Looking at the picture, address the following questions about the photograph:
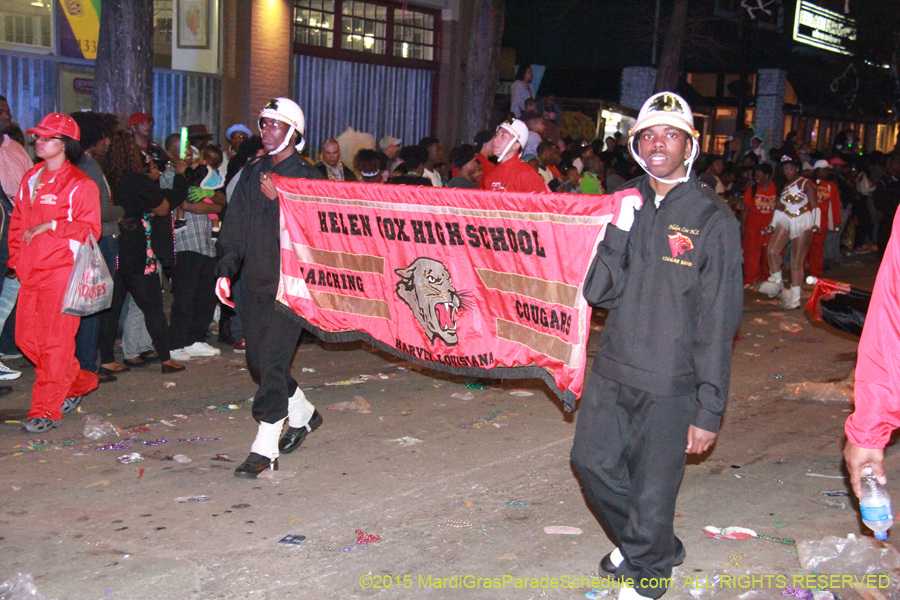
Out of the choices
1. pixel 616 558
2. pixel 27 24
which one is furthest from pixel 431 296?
pixel 27 24

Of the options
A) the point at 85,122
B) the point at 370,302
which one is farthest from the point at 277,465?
the point at 85,122

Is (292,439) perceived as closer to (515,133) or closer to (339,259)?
(339,259)

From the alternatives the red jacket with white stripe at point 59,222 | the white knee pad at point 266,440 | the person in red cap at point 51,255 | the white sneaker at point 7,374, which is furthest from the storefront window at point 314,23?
the white knee pad at point 266,440

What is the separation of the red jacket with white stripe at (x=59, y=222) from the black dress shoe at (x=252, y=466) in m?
2.06

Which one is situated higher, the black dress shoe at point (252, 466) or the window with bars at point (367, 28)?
the window with bars at point (367, 28)

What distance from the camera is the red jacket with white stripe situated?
646 cm

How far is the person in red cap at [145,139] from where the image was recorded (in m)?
9.03

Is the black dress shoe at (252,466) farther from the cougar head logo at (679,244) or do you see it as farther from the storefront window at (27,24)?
the storefront window at (27,24)

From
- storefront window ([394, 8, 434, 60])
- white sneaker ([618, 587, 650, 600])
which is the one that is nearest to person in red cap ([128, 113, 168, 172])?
white sneaker ([618, 587, 650, 600])

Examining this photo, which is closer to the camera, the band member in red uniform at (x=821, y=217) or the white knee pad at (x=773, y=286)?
the white knee pad at (x=773, y=286)

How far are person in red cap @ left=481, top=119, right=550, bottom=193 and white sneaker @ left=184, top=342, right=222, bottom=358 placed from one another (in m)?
3.14

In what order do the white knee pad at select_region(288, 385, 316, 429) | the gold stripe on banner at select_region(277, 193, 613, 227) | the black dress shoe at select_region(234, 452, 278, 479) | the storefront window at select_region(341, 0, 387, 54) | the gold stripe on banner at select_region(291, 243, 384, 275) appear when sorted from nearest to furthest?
1. the gold stripe on banner at select_region(277, 193, 613, 227)
2. the black dress shoe at select_region(234, 452, 278, 479)
3. the gold stripe on banner at select_region(291, 243, 384, 275)
4. the white knee pad at select_region(288, 385, 316, 429)
5. the storefront window at select_region(341, 0, 387, 54)

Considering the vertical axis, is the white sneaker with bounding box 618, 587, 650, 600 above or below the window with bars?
below

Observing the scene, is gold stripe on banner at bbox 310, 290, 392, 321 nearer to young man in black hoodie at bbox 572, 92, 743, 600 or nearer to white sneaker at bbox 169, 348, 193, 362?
young man in black hoodie at bbox 572, 92, 743, 600
